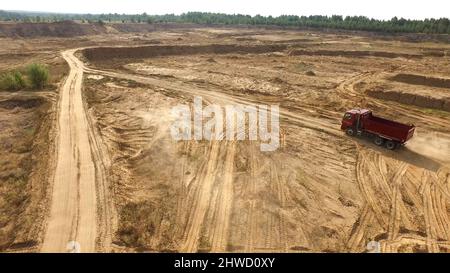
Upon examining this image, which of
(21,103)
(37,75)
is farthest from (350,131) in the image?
(37,75)

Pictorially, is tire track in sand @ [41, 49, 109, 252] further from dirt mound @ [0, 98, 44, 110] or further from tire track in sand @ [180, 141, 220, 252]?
dirt mound @ [0, 98, 44, 110]

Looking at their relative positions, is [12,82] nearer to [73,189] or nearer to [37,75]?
Answer: [37,75]

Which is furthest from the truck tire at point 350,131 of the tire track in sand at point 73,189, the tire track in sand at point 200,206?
the tire track in sand at point 73,189

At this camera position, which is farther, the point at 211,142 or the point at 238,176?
the point at 211,142

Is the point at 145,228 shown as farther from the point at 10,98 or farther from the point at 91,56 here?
the point at 91,56

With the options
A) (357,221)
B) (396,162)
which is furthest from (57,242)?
(396,162)

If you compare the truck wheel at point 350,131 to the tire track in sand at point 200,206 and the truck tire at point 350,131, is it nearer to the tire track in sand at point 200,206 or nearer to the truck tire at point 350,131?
the truck tire at point 350,131
